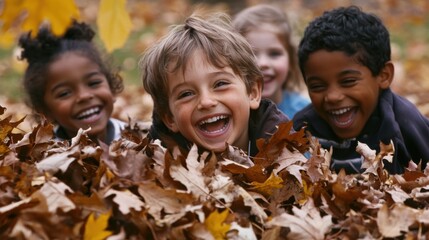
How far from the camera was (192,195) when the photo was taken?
77.2 inches

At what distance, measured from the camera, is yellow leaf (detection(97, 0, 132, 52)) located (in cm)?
265

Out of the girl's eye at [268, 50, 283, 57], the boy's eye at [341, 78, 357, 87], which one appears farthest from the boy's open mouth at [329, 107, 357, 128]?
the girl's eye at [268, 50, 283, 57]

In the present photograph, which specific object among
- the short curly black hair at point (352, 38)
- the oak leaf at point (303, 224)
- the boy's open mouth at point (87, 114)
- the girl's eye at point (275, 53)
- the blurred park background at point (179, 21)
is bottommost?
the blurred park background at point (179, 21)

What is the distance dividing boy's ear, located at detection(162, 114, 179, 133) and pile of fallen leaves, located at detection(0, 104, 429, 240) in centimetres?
78

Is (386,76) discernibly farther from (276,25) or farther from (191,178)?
(191,178)

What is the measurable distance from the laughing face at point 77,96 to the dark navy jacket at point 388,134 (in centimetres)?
122

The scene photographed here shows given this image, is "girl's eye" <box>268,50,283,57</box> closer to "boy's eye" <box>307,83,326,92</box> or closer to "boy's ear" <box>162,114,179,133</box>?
"boy's eye" <box>307,83,326,92</box>

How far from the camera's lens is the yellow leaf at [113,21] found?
265cm

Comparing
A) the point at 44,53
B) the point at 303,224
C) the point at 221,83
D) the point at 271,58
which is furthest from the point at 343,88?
the point at 44,53

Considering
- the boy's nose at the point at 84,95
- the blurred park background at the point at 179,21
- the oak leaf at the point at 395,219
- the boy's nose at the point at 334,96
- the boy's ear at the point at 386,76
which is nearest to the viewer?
the oak leaf at the point at 395,219

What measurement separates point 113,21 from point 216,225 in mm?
1176

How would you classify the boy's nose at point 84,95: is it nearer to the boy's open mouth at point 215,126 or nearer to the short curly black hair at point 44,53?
the short curly black hair at point 44,53

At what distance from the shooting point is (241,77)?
3094mm

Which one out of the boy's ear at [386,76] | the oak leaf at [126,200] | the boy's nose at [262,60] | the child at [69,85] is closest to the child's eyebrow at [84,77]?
the child at [69,85]
